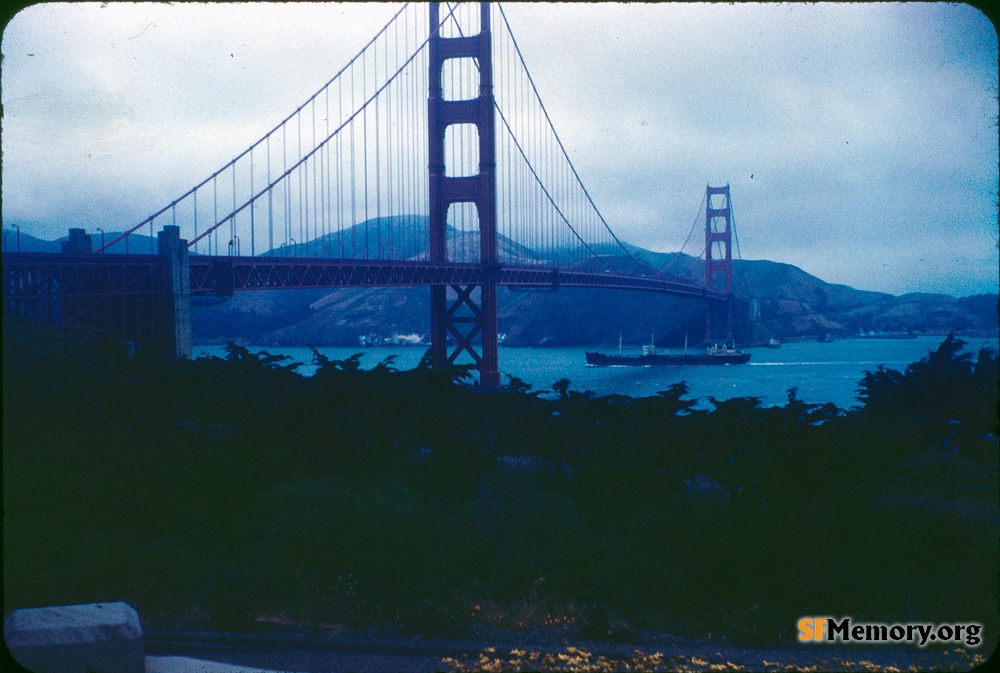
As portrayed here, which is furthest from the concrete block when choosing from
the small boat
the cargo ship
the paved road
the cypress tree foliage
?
the cargo ship

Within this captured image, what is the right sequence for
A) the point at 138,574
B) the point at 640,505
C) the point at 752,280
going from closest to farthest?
the point at 138,574
the point at 640,505
the point at 752,280

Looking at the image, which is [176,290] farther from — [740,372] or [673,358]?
[673,358]

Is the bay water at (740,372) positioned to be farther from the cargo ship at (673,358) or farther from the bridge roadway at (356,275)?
the bridge roadway at (356,275)

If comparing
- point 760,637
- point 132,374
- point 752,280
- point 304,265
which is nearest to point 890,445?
point 760,637

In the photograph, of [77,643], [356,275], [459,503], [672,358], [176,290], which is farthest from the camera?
[672,358]

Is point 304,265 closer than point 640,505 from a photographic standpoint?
No

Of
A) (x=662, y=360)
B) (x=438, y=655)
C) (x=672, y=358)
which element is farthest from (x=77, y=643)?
(x=662, y=360)

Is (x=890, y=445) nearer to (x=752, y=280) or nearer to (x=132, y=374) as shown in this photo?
(x=132, y=374)
